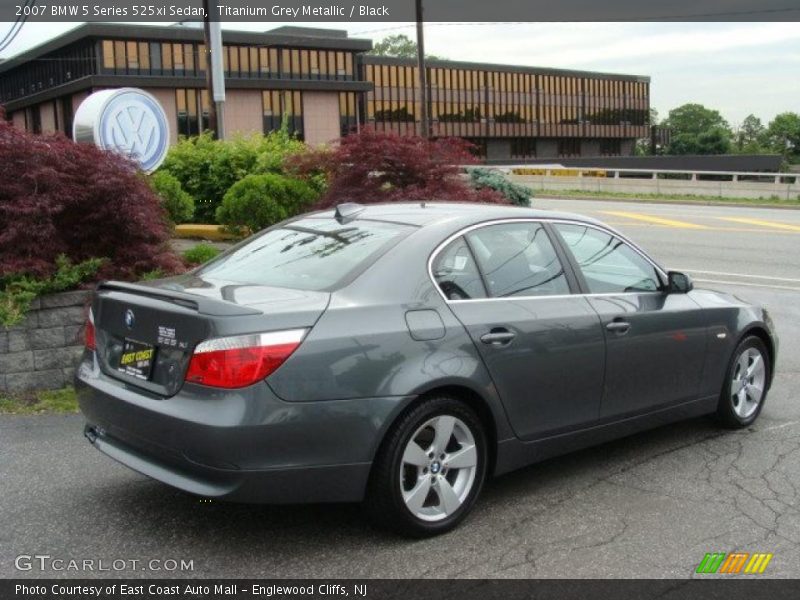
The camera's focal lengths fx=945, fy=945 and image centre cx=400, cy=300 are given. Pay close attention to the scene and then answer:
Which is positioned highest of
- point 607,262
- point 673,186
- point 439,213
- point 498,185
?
point 498,185

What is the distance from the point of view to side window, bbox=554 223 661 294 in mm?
5496

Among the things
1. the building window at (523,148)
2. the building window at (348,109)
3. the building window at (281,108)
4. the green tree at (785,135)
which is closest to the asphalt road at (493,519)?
the building window at (281,108)

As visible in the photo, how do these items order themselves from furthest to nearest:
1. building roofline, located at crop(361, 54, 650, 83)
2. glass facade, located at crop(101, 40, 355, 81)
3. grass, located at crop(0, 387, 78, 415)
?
building roofline, located at crop(361, 54, 650, 83) < glass facade, located at crop(101, 40, 355, 81) < grass, located at crop(0, 387, 78, 415)

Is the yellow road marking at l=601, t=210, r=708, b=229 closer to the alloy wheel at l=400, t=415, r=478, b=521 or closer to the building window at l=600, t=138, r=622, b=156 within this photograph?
the alloy wheel at l=400, t=415, r=478, b=521

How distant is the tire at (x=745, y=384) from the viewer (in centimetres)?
622

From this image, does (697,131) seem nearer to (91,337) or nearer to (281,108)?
(281,108)

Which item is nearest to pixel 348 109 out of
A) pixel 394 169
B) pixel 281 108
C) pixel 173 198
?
pixel 281 108

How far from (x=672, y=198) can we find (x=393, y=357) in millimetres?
34503

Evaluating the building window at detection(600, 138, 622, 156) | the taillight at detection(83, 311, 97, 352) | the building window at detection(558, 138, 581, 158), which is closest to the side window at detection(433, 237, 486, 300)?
the taillight at detection(83, 311, 97, 352)

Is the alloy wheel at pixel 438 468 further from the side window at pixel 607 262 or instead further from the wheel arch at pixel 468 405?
the side window at pixel 607 262

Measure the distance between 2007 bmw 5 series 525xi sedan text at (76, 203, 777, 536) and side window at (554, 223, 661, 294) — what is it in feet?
0.04

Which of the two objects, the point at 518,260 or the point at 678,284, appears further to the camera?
the point at 678,284

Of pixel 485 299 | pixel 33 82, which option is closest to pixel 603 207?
pixel 485 299

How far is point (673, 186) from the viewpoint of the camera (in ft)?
130
